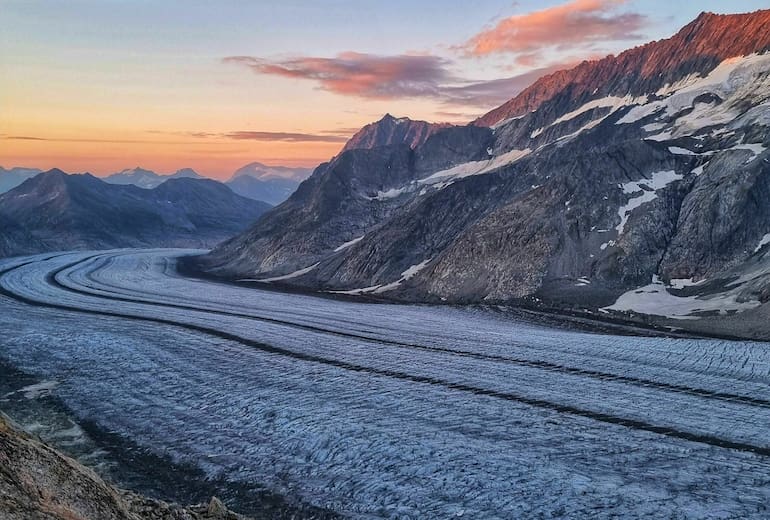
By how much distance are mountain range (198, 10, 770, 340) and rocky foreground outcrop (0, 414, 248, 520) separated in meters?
40.9

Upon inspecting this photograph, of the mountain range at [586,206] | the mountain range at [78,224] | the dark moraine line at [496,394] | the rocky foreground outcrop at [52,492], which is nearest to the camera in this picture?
the rocky foreground outcrop at [52,492]

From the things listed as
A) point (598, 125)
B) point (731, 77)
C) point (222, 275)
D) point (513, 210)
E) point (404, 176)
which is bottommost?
point (222, 275)

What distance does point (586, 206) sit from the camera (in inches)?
2432

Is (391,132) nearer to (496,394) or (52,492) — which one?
(496,394)

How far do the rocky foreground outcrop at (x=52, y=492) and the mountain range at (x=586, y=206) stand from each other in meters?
40.9

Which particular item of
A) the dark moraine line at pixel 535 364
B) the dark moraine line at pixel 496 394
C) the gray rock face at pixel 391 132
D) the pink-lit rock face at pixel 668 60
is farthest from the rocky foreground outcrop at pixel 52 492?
the gray rock face at pixel 391 132

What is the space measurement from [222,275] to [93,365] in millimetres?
60740

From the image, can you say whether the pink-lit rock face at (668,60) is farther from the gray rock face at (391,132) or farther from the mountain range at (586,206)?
the gray rock face at (391,132)

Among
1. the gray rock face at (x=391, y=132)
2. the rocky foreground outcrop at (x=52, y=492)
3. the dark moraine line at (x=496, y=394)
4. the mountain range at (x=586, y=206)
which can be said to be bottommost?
the dark moraine line at (x=496, y=394)

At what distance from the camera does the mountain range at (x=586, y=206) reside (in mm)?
51866

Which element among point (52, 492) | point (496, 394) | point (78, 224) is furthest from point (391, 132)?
point (52, 492)

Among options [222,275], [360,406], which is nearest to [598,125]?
[222,275]

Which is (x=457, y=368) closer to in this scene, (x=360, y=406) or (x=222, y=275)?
(x=360, y=406)

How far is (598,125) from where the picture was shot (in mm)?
89750
